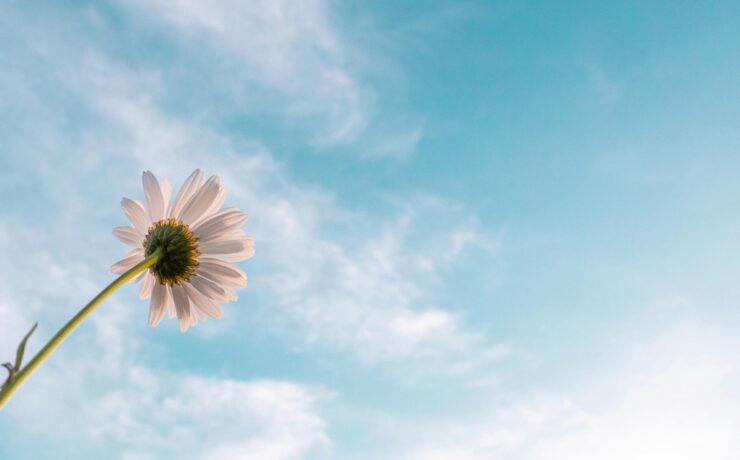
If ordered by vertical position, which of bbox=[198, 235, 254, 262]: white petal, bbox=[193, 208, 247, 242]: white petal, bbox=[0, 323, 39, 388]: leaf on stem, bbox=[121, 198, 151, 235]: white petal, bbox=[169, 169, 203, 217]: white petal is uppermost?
bbox=[169, 169, 203, 217]: white petal

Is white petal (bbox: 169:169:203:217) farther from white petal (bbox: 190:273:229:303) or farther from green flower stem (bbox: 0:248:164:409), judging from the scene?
green flower stem (bbox: 0:248:164:409)

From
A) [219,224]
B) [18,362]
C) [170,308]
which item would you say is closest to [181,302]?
[170,308]

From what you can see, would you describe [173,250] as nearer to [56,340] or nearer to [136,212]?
[136,212]

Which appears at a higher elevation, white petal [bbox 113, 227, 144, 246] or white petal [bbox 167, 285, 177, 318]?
white petal [bbox 113, 227, 144, 246]

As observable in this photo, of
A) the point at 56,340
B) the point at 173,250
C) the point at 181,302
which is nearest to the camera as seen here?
the point at 56,340

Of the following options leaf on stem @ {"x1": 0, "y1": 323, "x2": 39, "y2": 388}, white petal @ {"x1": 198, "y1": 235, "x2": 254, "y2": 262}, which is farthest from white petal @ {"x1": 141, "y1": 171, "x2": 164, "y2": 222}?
leaf on stem @ {"x1": 0, "y1": 323, "x2": 39, "y2": 388}

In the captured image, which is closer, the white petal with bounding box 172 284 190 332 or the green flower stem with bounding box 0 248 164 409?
the green flower stem with bounding box 0 248 164 409

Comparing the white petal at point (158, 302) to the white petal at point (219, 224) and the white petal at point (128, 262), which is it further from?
the white petal at point (219, 224)
